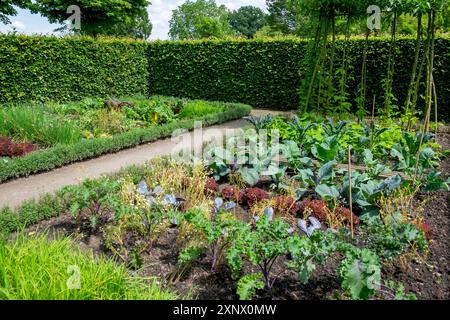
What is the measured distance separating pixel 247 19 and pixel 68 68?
64.3m

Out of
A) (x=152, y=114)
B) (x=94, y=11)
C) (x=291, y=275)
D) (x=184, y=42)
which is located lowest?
(x=291, y=275)

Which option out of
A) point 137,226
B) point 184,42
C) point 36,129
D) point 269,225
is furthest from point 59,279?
point 184,42

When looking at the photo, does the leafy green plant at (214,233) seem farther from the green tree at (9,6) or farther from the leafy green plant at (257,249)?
the green tree at (9,6)

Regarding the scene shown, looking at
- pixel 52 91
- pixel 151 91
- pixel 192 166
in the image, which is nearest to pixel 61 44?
pixel 52 91

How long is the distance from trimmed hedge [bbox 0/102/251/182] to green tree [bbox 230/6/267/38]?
2610 inches

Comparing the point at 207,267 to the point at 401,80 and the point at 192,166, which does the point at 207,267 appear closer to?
the point at 192,166

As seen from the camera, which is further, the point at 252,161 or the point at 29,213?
the point at 252,161

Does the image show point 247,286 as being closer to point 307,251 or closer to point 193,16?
point 307,251

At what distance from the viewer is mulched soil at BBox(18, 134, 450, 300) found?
2730 millimetres

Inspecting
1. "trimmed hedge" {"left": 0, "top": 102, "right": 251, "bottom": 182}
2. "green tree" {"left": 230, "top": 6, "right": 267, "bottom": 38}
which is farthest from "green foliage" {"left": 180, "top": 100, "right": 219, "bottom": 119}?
"green tree" {"left": 230, "top": 6, "right": 267, "bottom": 38}

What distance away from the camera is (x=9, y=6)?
21.3 m

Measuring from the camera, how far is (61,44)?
12.1 m

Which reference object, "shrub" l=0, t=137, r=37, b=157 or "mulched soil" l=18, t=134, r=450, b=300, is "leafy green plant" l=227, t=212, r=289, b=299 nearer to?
"mulched soil" l=18, t=134, r=450, b=300
